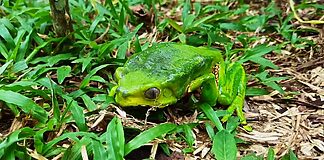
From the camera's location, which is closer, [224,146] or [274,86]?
[224,146]

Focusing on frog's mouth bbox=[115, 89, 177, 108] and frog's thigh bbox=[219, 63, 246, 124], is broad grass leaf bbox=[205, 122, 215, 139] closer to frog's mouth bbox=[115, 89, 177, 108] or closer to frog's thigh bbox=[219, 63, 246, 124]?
frog's thigh bbox=[219, 63, 246, 124]

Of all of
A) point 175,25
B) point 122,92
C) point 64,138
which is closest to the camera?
point 64,138

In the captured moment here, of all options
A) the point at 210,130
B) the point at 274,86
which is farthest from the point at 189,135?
the point at 274,86

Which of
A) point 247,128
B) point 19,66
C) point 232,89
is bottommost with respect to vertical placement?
point 247,128

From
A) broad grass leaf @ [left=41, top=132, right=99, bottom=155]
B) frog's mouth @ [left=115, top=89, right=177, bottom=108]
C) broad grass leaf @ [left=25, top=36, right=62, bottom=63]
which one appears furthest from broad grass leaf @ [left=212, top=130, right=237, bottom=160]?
broad grass leaf @ [left=25, top=36, right=62, bottom=63]

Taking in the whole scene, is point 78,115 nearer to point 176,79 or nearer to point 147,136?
point 147,136

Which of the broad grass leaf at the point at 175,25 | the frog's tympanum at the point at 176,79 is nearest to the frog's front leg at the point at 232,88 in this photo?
the frog's tympanum at the point at 176,79
